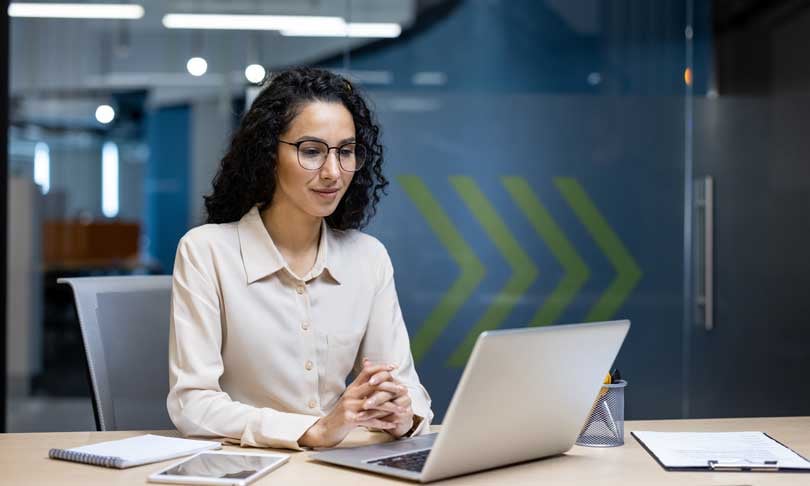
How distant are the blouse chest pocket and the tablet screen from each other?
1.68 ft

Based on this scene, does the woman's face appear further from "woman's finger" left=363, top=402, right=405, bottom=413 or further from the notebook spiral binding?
the notebook spiral binding

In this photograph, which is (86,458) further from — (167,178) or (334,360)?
(167,178)

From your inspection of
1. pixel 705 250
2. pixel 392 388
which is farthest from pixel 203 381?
pixel 705 250

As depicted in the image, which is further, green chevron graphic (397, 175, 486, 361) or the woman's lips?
green chevron graphic (397, 175, 486, 361)

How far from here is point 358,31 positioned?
167 inches

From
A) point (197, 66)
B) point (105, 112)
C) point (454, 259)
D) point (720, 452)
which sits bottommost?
point (720, 452)

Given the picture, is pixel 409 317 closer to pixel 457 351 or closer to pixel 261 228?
pixel 457 351

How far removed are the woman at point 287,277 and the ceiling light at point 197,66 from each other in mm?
2042

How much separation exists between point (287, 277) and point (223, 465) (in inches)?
25.1

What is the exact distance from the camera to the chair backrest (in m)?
2.30

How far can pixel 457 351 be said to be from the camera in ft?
14.1

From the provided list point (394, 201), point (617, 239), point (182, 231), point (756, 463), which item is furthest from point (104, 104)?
point (756, 463)

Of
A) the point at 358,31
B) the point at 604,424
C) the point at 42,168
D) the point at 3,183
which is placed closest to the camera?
the point at 604,424

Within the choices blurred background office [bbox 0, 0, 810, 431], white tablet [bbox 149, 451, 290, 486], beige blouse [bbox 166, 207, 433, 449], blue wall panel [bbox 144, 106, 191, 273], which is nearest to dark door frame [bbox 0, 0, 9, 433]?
blurred background office [bbox 0, 0, 810, 431]
